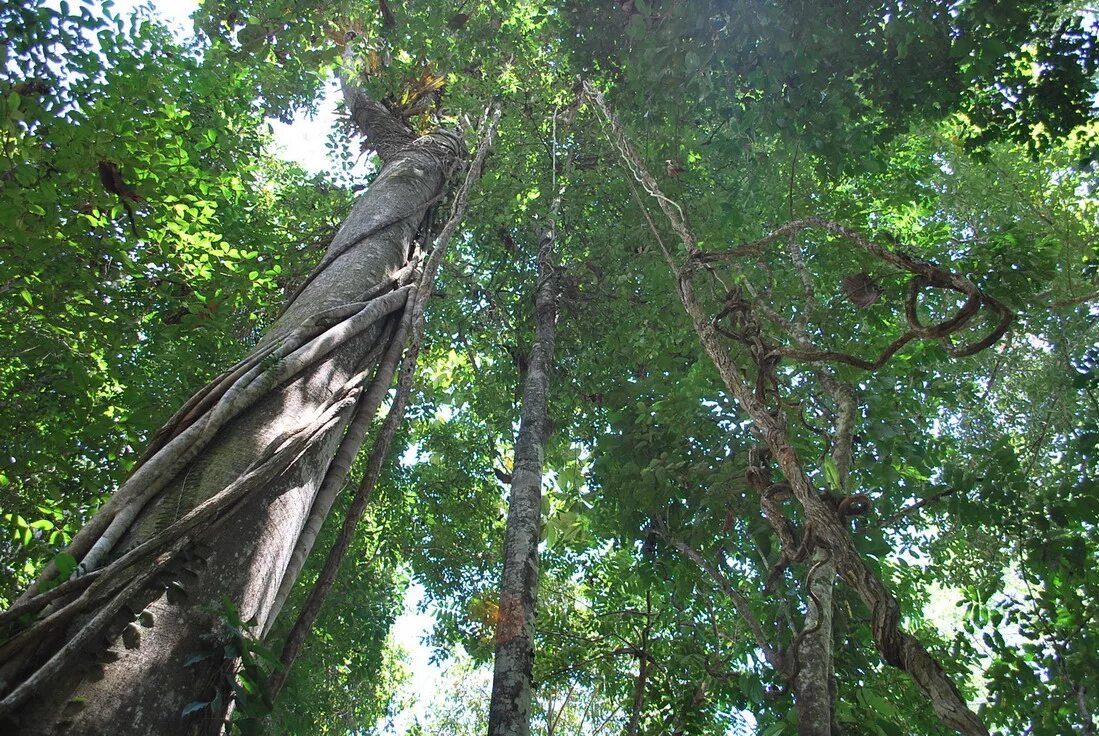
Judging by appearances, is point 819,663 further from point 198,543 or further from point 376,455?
point 198,543

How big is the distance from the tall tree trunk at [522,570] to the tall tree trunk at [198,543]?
153cm

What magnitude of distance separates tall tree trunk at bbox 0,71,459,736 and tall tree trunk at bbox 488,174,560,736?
5.02 feet

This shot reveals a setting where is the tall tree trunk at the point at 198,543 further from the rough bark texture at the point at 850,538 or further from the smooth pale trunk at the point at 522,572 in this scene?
the smooth pale trunk at the point at 522,572

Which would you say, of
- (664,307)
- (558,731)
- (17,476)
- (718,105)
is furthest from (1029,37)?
(558,731)

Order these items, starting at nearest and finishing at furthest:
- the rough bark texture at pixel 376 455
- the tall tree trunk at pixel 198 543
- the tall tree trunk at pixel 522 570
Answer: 1. the tall tree trunk at pixel 198 543
2. the rough bark texture at pixel 376 455
3. the tall tree trunk at pixel 522 570

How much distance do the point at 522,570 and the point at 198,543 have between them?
7.38 ft

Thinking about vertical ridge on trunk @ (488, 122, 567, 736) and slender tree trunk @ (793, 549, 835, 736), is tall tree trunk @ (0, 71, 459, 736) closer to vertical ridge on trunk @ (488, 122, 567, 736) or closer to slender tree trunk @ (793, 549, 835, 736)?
vertical ridge on trunk @ (488, 122, 567, 736)

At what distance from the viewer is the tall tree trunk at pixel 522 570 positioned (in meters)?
3.18

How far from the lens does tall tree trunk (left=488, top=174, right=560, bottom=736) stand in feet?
10.4

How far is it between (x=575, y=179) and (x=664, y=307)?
1.91 m

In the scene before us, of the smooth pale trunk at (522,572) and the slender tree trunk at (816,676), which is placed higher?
the smooth pale trunk at (522,572)

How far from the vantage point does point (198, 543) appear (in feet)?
5.41

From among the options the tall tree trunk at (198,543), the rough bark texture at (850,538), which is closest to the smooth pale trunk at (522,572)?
the tall tree trunk at (198,543)

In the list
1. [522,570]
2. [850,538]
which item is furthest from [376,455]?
[850,538]
